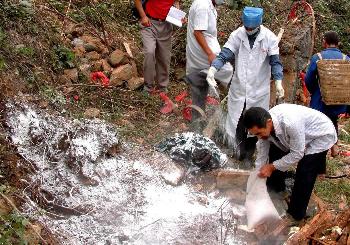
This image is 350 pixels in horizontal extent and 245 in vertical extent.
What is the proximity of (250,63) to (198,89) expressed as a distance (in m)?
0.98

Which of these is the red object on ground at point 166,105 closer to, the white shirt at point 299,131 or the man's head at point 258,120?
the white shirt at point 299,131

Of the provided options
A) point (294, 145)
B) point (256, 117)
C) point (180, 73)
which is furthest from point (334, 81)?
point (180, 73)

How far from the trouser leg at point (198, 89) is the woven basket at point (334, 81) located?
4.30ft

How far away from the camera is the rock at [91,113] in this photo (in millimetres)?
5164

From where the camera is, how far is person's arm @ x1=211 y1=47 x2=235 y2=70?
473 cm

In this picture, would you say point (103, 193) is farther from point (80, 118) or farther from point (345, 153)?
point (345, 153)

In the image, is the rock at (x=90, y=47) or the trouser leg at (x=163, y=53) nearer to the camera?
the trouser leg at (x=163, y=53)

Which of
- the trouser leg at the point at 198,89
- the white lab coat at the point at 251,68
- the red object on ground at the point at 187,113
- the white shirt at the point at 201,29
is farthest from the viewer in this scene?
the red object on ground at the point at 187,113

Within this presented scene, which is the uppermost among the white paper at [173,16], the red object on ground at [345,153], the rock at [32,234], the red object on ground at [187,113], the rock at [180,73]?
the white paper at [173,16]

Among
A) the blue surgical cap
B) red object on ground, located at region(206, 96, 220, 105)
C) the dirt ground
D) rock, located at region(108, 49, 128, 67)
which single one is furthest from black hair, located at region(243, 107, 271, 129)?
rock, located at region(108, 49, 128, 67)

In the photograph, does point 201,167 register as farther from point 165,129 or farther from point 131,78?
point 131,78

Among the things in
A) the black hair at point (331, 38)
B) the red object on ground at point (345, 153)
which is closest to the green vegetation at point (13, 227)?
the black hair at point (331, 38)

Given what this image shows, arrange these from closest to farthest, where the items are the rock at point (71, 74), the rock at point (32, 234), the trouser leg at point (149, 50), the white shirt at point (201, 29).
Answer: the rock at point (32, 234)
the white shirt at point (201, 29)
the rock at point (71, 74)
the trouser leg at point (149, 50)

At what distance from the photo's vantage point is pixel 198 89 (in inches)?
218
